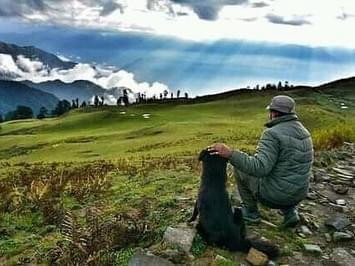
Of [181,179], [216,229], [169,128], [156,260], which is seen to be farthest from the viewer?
[169,128]

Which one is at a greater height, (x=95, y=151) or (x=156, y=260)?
(x=156, y=260)

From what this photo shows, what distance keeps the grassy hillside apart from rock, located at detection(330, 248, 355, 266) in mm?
10267

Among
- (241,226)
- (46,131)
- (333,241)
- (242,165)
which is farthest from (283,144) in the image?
(46,131)

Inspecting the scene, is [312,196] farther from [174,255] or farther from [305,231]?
[174,255]

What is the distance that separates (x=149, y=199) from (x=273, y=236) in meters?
3.40

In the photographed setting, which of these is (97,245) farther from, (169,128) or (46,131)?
(46,131)

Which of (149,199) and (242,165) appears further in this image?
(149,199)

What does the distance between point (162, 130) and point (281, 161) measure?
50301mm

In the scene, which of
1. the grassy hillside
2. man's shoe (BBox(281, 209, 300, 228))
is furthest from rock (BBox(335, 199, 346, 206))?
the grassy hillside

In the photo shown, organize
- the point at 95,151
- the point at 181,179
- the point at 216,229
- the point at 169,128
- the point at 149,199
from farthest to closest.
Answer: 1. the point at 169,128
2. the point at 95,151
3. the point at 181,179
4. the point at 149,199
5. the point at 216,229

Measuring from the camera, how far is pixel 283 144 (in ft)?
26.5

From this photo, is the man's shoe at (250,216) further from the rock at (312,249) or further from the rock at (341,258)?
the rock at (341,258)

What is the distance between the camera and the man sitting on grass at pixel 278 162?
7.88 metres

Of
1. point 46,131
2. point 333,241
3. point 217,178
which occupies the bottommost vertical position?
point 46,131
